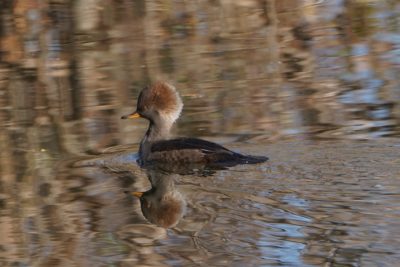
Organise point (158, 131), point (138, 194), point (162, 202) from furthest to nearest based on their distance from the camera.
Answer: point (158, 131) < point (138, 194) < point (162, 202)

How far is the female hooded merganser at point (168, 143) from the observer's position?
947 cm

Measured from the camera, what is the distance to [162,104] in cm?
1040

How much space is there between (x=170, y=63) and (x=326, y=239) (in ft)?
24.2

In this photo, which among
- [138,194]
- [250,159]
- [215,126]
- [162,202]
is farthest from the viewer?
[215,126]

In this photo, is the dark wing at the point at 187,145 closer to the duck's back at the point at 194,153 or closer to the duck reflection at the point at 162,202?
the duck's back at the point at 194,153

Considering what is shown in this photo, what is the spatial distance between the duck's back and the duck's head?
382 millimetres

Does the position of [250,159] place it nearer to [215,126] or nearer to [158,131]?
[158,131]

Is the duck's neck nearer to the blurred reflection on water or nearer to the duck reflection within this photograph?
the blurred reflection on water

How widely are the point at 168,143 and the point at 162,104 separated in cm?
59

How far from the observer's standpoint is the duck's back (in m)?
9.42

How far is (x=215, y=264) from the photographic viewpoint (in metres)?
6.94

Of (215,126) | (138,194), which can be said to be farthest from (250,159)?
(215,126)

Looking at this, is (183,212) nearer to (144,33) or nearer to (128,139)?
(128,139)

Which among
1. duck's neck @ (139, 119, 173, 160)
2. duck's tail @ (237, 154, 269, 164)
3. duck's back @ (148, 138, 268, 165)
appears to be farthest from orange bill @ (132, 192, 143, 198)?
duck's neck @ (139, 119, 173, 160)
